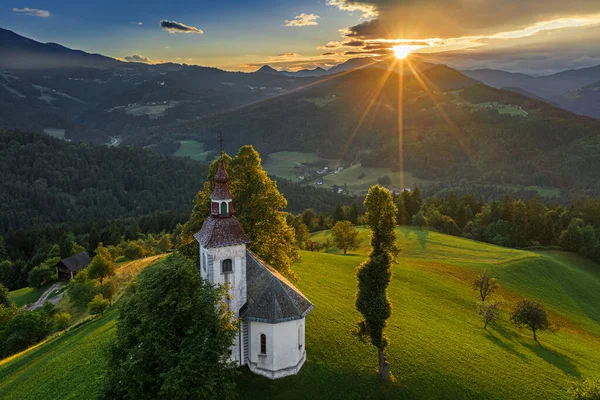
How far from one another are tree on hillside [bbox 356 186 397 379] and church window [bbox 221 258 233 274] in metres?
9.57

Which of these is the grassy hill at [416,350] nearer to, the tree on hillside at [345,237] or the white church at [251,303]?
the white church at [251,303]

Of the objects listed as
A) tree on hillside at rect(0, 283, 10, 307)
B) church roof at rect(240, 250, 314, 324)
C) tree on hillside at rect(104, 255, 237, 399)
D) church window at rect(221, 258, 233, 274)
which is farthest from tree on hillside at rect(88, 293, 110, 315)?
tree on hillside at rect(0, 283, 10, 307)

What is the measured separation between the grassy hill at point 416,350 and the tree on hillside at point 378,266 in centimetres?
550

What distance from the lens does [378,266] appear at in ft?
91.0

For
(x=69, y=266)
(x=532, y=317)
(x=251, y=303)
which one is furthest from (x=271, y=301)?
(x=69, y=266)

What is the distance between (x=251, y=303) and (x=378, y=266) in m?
9.91

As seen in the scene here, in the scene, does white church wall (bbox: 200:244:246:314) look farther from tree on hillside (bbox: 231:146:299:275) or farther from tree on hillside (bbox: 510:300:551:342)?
tree on hillside (bbox: 510:300:551:342)

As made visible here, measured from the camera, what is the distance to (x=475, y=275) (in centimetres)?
6269

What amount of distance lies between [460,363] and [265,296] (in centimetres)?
1839

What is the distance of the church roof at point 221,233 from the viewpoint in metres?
28.7

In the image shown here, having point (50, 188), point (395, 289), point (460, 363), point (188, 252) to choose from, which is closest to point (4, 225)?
point (50, 188)

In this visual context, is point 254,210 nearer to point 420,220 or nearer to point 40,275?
point 40,275

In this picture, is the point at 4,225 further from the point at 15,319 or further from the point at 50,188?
the point at 15,319

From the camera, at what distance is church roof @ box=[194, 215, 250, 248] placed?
28.7 metres
